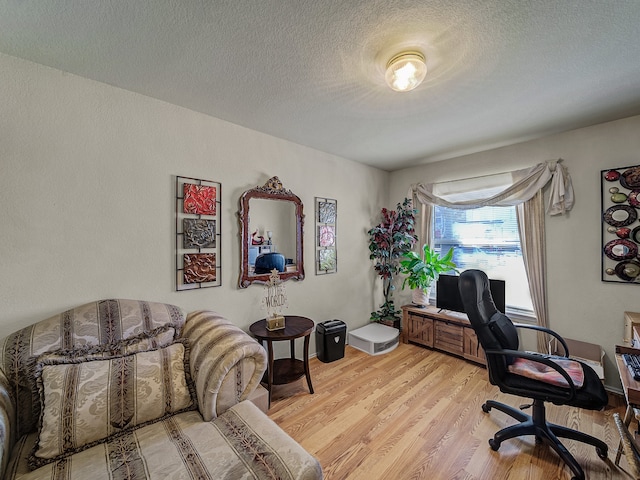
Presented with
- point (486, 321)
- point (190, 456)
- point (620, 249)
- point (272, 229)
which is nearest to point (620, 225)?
point (620, 249)

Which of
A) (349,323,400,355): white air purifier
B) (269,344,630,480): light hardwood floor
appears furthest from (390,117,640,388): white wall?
(349,323,400,355): white air purifier

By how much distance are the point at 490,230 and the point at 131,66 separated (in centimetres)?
369

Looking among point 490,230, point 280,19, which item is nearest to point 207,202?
point 280,19

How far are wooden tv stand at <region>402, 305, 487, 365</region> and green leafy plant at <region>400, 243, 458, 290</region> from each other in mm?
374

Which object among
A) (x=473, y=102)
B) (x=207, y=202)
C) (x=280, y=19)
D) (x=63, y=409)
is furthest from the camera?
(x=207, y=202)

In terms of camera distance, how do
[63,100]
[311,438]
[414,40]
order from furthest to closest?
[311,438]
[63,100]
[414,40]

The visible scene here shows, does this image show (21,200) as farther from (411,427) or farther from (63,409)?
(411,427)

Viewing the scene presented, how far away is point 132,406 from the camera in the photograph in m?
1.21

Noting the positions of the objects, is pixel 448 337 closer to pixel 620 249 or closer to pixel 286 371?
pixel 620 249

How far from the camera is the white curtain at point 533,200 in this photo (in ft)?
8.21

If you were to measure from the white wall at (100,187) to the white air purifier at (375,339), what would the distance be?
4.55 feet

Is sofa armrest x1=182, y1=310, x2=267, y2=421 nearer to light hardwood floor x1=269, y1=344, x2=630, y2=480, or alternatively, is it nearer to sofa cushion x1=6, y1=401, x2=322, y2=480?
sofa cushion x1=6, y1=401, x2=322, y2=480

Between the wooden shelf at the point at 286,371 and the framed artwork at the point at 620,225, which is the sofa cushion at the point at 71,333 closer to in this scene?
the wooden shelf at the point at 286,371

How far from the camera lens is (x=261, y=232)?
8.30 ft
